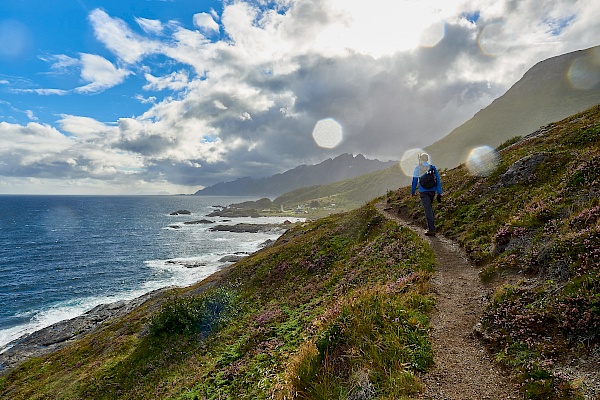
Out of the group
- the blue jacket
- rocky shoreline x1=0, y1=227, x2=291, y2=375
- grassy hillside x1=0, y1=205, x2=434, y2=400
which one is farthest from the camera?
rocky shoreline x1=0, y1=227, x2=291, y2=375

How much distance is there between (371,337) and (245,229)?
148m

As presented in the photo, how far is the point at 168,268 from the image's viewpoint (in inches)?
3164

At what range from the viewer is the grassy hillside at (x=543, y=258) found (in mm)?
6770

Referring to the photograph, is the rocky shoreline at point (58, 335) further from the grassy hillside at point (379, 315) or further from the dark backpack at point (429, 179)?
the dark backpack at point (429, 179)

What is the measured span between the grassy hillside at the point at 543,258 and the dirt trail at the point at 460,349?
43 centimetres

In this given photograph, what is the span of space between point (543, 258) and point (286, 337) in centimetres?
1135

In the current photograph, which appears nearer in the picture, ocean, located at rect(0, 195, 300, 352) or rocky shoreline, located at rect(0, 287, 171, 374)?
rocky shoreline, located at rect(0, 287, 171, 374)

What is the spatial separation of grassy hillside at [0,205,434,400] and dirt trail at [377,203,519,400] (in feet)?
1.35

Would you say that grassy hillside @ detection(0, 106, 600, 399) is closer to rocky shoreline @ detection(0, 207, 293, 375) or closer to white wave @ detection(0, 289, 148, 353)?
rocky shoreline @ detection(0, 207, 293, 375)

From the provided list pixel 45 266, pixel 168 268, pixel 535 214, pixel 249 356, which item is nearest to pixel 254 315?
pixel 249 356

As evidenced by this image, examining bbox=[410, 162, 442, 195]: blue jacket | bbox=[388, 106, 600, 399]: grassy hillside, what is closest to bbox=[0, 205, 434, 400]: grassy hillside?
bbox=[388, 106, 600, 399]: grassy hillside

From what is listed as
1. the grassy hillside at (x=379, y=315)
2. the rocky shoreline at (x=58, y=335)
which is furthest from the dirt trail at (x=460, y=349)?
the rocky shoreline at (x=58, y=335)

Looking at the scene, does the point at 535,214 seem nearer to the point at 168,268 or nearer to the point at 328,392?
the point at 328,392

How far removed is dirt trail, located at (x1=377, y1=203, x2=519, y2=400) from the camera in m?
6.46
